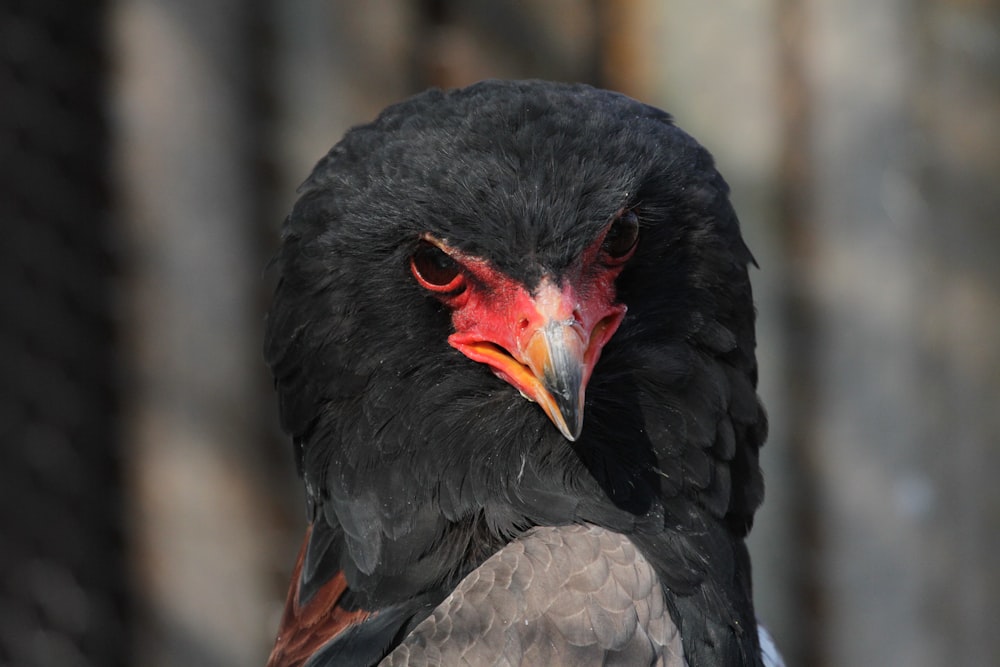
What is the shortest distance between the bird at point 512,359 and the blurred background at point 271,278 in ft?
4.81

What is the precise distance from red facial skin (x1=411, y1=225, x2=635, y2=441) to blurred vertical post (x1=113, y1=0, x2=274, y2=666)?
1938mm

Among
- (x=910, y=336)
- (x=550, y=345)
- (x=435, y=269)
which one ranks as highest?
(x=435, y=269)

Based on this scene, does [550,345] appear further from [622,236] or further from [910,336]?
[910,336]

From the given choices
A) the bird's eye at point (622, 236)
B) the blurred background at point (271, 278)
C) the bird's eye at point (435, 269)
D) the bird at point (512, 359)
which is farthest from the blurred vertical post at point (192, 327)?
the bird's eye at point (622, 236)

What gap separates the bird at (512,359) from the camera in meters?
1.94

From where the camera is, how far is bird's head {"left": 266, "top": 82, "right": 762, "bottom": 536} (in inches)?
76.6

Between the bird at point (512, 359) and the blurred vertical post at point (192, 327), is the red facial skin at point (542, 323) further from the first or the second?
the blurred vertical post at point (192, 327)

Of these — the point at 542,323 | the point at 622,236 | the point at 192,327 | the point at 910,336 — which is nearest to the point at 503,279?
the point at 542,323

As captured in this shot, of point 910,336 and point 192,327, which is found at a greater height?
point 192,327

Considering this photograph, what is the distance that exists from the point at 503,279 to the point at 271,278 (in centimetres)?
194

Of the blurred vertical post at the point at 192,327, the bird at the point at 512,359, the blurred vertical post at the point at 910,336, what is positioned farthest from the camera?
the blurred vertical post at the point at 192,327

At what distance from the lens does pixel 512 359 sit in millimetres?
1992

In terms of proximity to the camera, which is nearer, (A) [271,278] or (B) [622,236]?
(B) [622,236]

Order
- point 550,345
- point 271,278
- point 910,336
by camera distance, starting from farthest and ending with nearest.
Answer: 1. point 271,278
2. point 910,336
3. point 550,345
